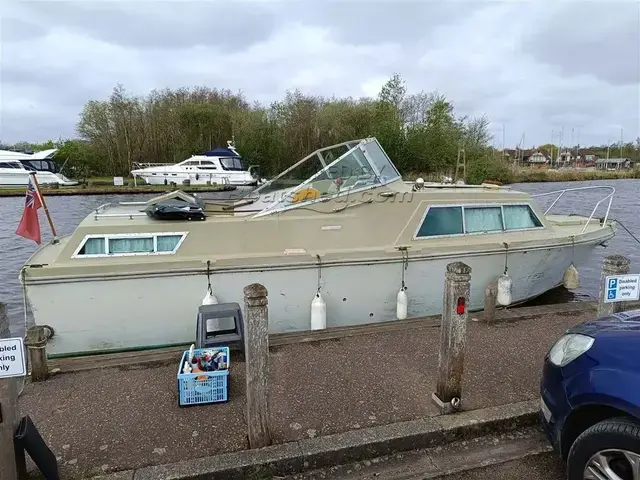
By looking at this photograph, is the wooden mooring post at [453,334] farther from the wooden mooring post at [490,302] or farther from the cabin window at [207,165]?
the cabin window at [207,165]

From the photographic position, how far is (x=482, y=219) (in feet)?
24.2

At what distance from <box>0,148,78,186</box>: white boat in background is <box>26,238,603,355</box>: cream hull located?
104 ft

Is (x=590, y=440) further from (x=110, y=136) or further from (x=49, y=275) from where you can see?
(x=110, y=136)

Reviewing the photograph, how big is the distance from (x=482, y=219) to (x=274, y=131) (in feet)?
110

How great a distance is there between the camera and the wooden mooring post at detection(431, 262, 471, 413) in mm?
3543

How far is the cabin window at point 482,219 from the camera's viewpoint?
7.25 meters

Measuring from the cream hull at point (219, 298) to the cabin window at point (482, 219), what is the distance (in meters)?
0.52

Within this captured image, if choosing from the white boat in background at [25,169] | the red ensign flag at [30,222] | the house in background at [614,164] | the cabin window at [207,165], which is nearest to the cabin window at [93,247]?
the red ensign flag at [30,222]

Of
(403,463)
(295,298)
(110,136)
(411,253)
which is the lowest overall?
(403,463)

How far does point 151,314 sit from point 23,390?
5.98 feet

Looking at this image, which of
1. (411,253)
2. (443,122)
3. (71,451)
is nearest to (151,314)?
(71,451)

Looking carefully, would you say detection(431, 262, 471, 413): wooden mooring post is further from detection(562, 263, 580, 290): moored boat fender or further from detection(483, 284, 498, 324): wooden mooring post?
detection(562, 263, 580, 290): moored boat fender

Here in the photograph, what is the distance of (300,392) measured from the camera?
13.5 ft

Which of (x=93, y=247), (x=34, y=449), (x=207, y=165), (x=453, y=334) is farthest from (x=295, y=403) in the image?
(x=207, y=165)
